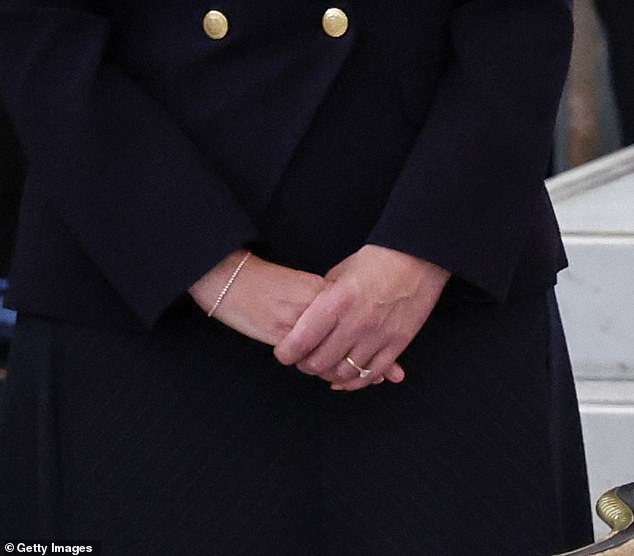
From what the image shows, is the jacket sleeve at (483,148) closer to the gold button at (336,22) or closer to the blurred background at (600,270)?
the gold button at (336,22)

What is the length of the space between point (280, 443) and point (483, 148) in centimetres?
28

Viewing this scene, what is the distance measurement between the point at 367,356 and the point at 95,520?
0.89 feet

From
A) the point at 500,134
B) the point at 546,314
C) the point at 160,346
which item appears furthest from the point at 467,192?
the point at 160,346

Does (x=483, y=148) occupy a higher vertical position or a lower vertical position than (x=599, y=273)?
higher

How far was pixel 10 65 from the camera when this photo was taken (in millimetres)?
1015

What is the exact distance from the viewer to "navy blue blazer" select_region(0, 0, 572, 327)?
99 centimetres

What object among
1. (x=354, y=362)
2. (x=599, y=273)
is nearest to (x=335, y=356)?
(x=354, y=362)

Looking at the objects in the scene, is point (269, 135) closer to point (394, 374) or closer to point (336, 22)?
point (336, 22)

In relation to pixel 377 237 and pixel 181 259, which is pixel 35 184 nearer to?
pixel 181 259

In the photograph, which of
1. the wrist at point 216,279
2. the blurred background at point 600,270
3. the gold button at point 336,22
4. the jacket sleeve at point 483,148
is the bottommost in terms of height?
the blurred background at point 600,270

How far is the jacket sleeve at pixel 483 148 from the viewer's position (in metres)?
0.99

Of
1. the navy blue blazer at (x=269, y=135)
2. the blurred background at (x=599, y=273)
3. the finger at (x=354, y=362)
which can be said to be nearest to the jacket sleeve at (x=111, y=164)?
the navy blue blazer at (x=269, y=135)

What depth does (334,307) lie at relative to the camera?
96cm

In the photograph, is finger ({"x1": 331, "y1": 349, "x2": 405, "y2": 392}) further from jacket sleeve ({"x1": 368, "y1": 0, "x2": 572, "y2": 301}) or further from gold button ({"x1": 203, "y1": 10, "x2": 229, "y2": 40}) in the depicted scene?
gold button ({"x1": 203, "y1": 10, "x2": 229, "y2": 40})
